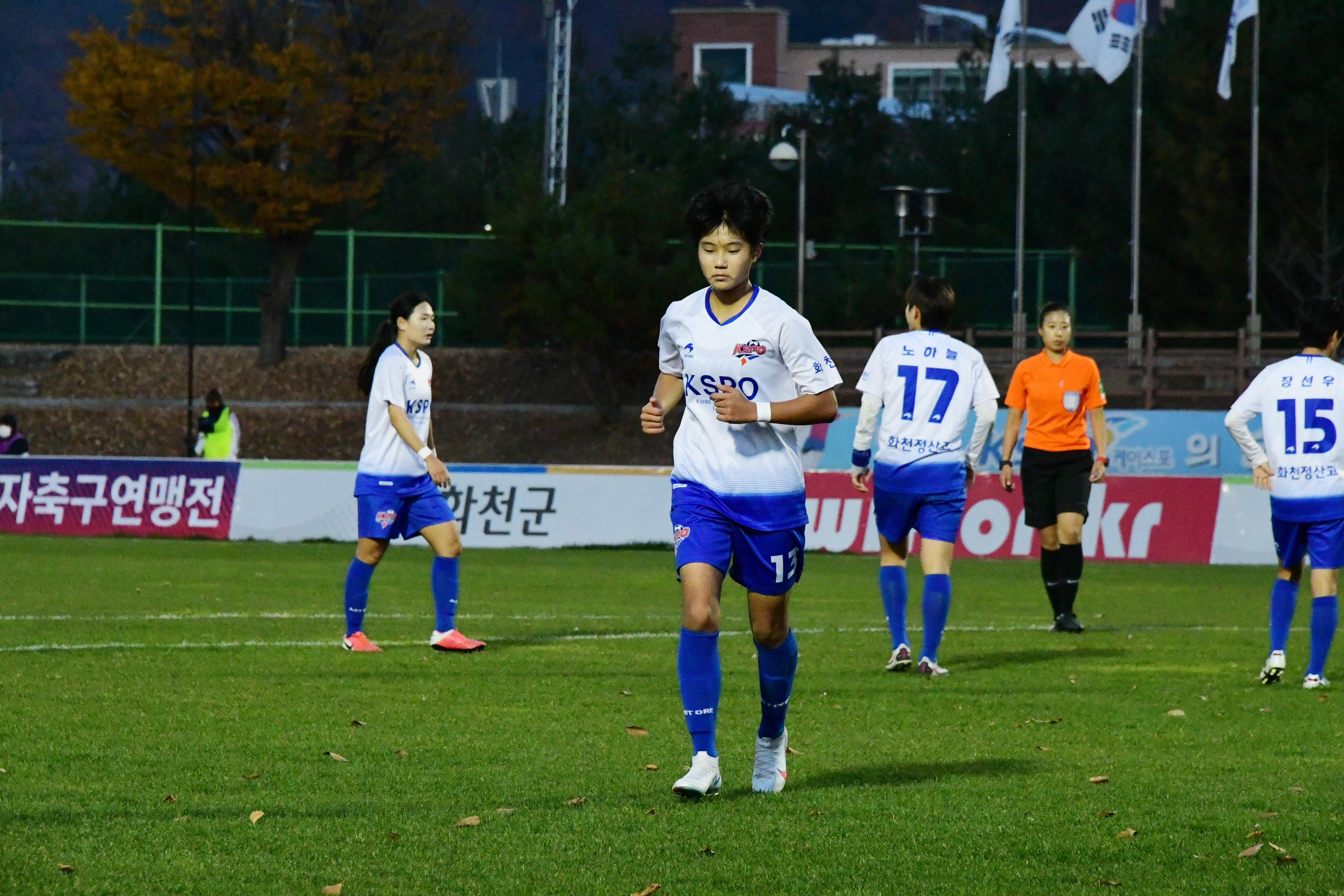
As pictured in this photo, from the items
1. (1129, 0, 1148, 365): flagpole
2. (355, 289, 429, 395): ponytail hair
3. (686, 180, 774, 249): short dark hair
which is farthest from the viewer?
(1129, 0, 1148, 365): flagpole

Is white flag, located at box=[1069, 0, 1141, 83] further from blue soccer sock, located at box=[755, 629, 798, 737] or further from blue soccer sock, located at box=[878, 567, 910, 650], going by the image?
blue soccer sock, located at box=[755, 629, 798, 737]

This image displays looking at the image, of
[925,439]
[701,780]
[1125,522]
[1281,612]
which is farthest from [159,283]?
[701,780]

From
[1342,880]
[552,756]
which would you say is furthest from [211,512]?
[1342,880]

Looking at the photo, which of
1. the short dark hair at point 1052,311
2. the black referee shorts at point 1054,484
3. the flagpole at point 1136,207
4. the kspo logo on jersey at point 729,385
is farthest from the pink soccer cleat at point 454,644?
the flagpole at point 1136,207

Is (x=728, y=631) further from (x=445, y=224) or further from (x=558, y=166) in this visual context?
(x=445, y=224)

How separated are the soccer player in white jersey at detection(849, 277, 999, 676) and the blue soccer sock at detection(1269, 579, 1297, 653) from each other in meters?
1.66

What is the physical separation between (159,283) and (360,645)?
33188mm

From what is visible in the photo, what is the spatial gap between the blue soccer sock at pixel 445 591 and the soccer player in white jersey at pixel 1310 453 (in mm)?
4301

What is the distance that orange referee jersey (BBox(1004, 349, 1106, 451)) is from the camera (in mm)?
11820

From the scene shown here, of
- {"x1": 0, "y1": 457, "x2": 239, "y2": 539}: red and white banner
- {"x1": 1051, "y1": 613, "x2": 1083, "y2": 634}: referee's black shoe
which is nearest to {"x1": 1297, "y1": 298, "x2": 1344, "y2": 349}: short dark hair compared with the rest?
{"x1": 1051, "y1": 613, "x2": 1083, "y2": 634}: referee's black shoe

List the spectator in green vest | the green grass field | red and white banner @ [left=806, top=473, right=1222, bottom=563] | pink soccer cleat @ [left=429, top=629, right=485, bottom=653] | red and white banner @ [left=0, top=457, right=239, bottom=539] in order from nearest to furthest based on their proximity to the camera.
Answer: the green grass field
pink soccer cleat @ [left=429, top=629, right=485, bottom=653]
red and white banner @ [left=806, top=473, right=1222, bottom=563]
red and white banner @ [left=0, top=457, right=239, bottom=539]
the spectator in green vest

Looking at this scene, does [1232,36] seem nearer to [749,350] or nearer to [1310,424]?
[1310,424]

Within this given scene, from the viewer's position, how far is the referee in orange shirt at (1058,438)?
11.8 m

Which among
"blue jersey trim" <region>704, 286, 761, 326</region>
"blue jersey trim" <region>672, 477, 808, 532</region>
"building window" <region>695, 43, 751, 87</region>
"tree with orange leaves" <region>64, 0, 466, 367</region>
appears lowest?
"blue jersey trim" <region>672, 477, 808, 532</region>
